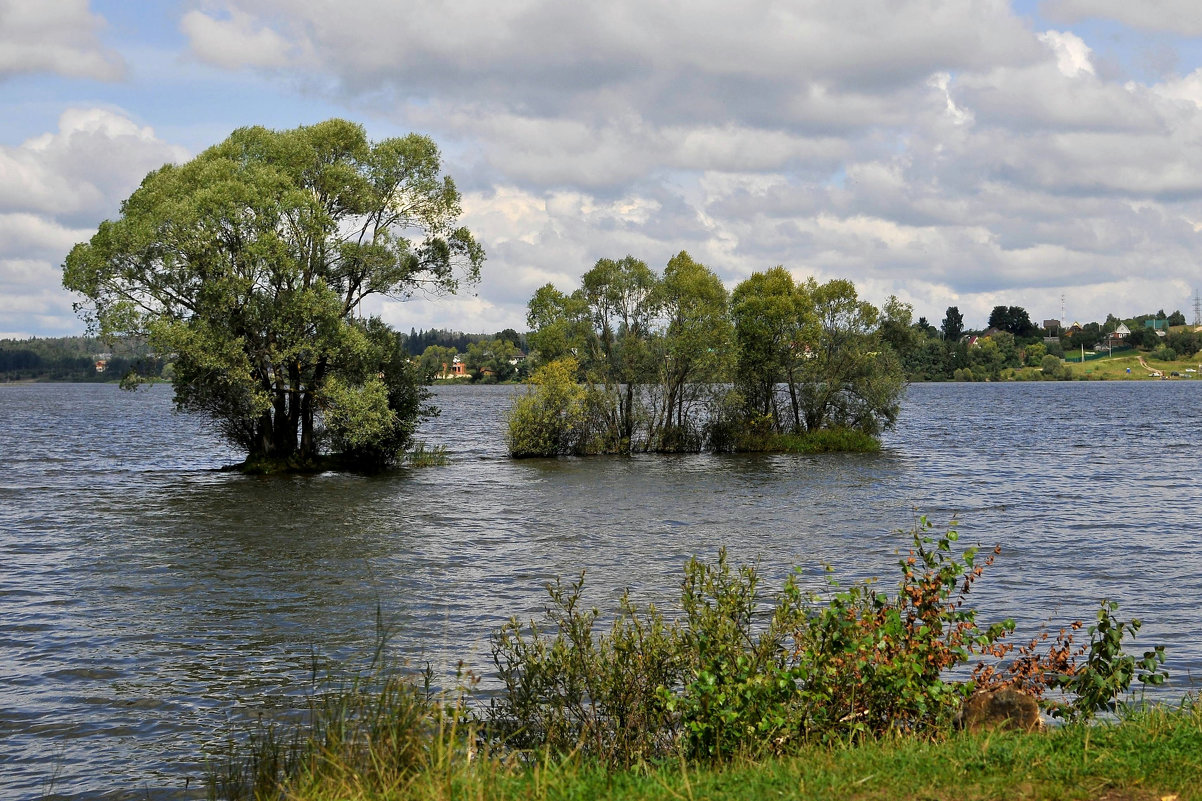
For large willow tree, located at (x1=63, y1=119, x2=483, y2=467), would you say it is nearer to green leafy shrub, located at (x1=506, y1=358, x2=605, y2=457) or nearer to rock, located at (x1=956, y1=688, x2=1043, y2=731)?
green leafy shrub, located at (x1=506, y1=358, x2=605, y2=457)

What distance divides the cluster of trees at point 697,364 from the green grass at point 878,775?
44605 mm

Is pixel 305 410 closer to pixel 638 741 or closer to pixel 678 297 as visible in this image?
pixel 678 297

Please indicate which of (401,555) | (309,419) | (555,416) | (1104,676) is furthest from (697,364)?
(1104,676)

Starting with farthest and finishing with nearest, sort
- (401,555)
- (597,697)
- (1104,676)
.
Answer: (401,555) → (597,697) → (1104,676)

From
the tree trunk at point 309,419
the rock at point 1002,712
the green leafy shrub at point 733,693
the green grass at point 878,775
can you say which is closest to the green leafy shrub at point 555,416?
the tree trunk at point 309,419

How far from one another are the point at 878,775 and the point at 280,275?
38.8 m

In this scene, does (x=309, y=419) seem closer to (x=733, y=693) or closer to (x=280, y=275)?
(x=280, y=275)

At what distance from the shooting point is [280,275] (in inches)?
1656

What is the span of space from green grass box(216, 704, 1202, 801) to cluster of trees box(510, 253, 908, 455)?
4460 centimetres

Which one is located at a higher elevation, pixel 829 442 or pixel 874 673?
pixel 874 673

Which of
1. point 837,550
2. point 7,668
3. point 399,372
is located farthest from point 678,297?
point 7,668

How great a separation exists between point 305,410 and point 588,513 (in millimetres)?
17921

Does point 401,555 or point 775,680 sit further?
point 401,555

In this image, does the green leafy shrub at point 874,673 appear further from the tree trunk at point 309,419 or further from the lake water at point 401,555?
the tree trunk at point 309,419
